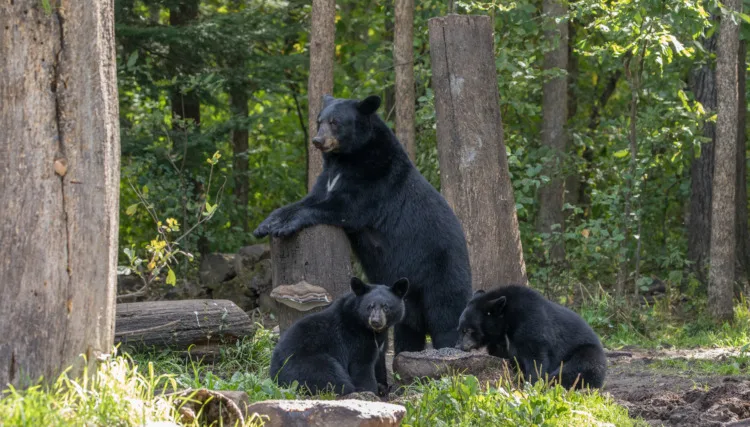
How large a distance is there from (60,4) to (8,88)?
49 centimetres

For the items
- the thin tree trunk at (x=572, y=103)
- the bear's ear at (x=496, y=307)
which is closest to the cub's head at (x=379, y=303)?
the bear's ear at (x=496, y=307)

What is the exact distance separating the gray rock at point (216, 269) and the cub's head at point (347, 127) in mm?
6037

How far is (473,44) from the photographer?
9727mm

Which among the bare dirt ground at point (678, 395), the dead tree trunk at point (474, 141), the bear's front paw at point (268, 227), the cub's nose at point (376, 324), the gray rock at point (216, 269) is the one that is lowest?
the bare dirt ground at point (678, 395)

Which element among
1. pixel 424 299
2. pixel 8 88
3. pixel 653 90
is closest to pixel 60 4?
pixel 8 88

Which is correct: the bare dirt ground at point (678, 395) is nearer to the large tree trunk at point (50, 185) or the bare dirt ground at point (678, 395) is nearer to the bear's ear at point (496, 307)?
the bear's ear at point (496, 307)

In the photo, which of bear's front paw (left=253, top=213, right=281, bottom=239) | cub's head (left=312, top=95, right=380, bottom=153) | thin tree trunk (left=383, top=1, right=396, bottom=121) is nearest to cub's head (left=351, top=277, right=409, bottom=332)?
bear's front paw (left=253, top=213, right=281, bottom=239)

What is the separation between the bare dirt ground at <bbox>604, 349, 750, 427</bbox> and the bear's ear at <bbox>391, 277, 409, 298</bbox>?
180 centimetres

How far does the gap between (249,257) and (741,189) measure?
722 centimetres

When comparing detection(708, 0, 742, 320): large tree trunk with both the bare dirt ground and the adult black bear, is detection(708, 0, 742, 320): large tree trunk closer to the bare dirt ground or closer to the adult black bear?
the bare dirt ground

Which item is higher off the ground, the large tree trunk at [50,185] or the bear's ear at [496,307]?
the large tree trunk at [50,185]

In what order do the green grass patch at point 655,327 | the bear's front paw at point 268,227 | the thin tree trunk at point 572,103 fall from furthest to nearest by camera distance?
1. the thin tree trunk at point 572,103
2. the green grass patch at point 655,327
3. the bear's front paw at point 268,227

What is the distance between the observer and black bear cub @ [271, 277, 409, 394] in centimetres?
653

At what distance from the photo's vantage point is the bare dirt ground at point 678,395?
6355 millimetres
